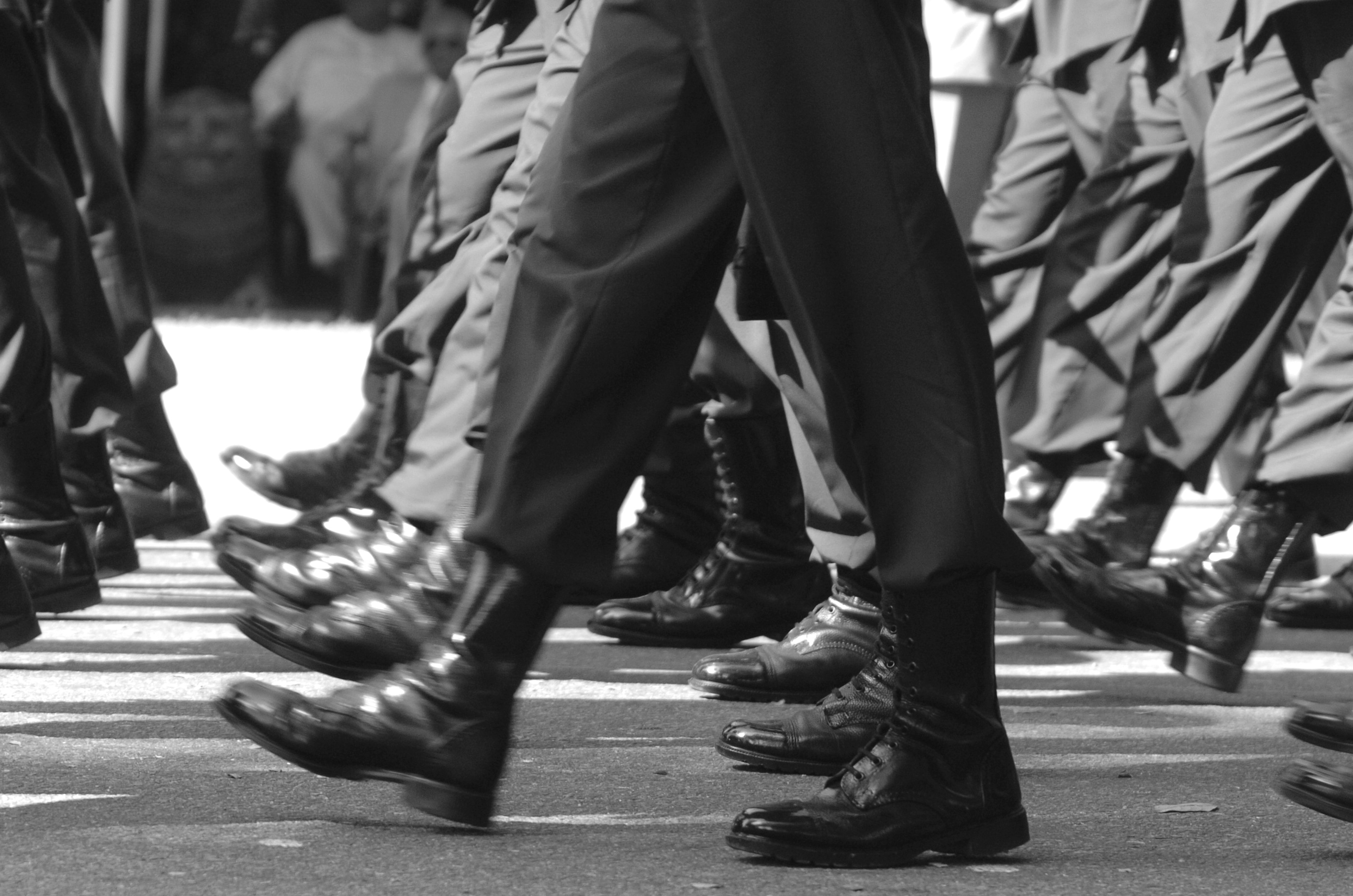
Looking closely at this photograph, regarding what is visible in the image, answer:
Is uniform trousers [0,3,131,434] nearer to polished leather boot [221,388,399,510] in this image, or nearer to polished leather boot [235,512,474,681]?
polished leather boot [221,388,399,510]

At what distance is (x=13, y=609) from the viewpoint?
2.78 m

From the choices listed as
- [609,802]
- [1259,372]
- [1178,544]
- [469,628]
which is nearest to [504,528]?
[469,628]

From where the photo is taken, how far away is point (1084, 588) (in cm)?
322

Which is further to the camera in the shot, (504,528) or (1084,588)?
(1084,588)

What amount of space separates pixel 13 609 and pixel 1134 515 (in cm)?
186

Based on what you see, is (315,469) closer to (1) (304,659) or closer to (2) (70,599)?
(2) (70,599)

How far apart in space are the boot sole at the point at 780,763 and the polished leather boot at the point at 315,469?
2029mm

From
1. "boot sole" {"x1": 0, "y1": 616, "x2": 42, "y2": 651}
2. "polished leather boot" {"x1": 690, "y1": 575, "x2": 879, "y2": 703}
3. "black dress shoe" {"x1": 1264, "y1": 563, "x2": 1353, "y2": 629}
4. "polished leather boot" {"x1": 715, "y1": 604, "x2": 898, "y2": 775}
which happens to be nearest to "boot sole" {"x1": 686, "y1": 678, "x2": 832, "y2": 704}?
"polished leather boot" {"x1": 690, "y1": 575, "x2": 879, "y2": 703}

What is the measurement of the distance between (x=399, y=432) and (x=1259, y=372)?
1490mm

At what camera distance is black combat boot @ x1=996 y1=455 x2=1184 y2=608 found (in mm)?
3717

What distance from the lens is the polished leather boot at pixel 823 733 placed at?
8.20 ft

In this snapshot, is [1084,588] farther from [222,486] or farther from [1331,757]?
[222,486]

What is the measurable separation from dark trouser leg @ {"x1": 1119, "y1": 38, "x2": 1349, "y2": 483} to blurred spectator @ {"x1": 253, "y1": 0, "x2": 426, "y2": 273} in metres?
8.09

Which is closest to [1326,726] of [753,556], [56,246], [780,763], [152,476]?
[780,763]
